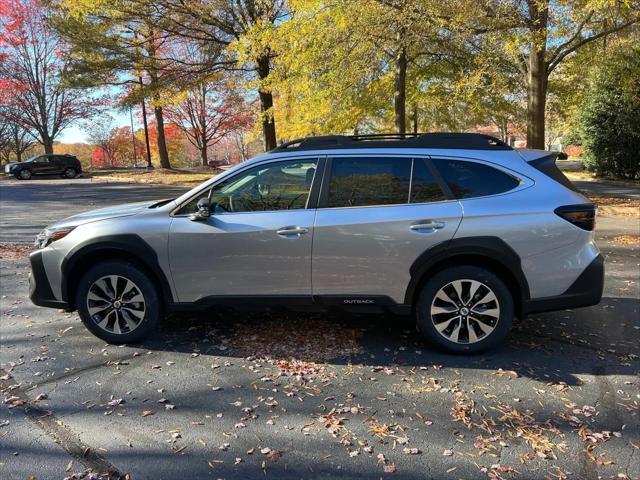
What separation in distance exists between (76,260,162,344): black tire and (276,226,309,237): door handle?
1236mm

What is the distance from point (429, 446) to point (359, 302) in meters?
1.43

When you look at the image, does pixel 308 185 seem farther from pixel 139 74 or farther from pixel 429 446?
pixel 139 74

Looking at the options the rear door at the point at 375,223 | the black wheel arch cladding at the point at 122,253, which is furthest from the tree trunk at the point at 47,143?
the rear door at the point at 375,223

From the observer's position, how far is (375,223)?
406 centimetres

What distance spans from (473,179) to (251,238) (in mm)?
1870

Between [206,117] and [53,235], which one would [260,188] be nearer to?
[53,235]

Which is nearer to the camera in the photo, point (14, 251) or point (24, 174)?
point (14, 251)

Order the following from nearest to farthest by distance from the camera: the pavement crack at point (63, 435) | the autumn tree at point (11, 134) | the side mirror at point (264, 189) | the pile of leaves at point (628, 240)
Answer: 1. the pavement crack at point (63, 435)
2. the side mirror at point (264, 189)
3. the pile of leaves at point (628, 240)
4. the autumn tree at point (11, 134)

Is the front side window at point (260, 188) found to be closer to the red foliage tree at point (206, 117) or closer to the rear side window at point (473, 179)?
the rear side window at point (473, 179)

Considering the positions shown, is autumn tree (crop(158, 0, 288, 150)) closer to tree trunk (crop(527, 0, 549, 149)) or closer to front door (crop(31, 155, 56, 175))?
tree trunk (crop(527, 0, 549, 149))

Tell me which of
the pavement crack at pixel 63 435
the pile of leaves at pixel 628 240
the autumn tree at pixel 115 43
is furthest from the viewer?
the autumn tree at pixel 115 43

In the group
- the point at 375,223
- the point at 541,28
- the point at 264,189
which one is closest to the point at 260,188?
the point at 264,189

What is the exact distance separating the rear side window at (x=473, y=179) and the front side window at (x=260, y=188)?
3.63 ft

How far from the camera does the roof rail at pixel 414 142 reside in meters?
4.29
